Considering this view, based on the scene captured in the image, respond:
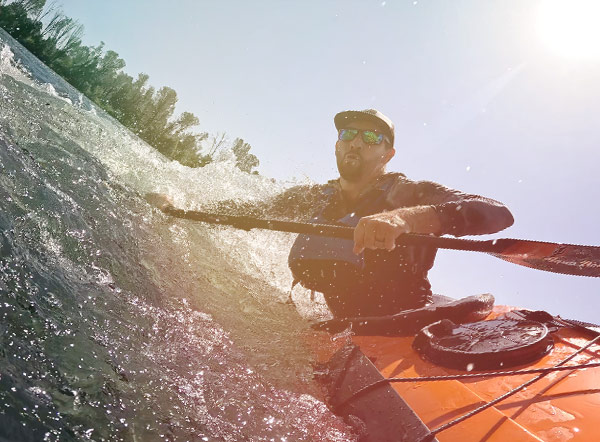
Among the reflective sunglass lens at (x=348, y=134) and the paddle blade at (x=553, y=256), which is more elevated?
the reflective sunglass lens at (x=348, y=134)

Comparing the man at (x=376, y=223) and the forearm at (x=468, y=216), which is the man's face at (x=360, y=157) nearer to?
the man at (x=376, y=223)

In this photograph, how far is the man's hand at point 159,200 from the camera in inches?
175

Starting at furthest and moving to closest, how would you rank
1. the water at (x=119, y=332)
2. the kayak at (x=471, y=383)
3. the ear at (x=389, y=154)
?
the ear at (x=389, y=154) → the kayak at (x=471, y=383) → the water at (x=119, y=332)

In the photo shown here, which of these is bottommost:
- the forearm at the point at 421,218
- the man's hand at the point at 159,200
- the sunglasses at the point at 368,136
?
the man's hand at the point at 159,200

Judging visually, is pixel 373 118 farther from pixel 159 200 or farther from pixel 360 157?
pixel 159 200

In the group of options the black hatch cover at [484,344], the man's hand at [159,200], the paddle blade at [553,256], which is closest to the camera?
the black hatch cover at [484,344]

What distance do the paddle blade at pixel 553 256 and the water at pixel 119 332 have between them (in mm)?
1595

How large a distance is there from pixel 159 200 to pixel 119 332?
295 cm

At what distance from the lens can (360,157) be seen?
4.75 meters

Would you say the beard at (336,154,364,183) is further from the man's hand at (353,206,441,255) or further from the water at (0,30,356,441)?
the man's hand at (353,206,441,255)

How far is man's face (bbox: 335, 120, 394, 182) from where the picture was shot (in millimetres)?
4730

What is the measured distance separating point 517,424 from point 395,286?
216 cm

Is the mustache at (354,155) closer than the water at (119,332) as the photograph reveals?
No

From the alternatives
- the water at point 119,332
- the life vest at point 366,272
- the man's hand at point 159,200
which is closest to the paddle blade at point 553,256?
the life vest at point 366,272
